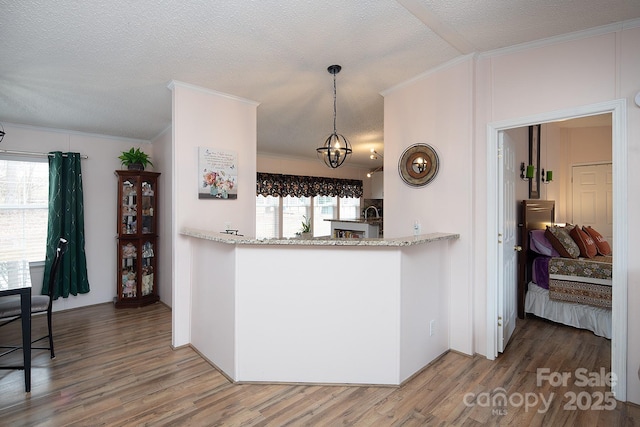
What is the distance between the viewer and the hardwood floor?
1977 millimetres

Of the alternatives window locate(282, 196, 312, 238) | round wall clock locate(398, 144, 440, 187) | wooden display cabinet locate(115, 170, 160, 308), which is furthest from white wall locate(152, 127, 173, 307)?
round wall clock locate(398, 144, 440, 187)

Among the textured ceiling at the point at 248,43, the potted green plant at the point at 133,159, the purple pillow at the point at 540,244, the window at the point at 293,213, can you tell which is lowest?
the purple pillow at the point at 540,244

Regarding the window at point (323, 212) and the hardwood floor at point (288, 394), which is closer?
the hardwood floor at point (288, 394)

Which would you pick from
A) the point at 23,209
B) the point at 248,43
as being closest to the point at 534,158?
the point at 248,43

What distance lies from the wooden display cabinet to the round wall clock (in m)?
3.49

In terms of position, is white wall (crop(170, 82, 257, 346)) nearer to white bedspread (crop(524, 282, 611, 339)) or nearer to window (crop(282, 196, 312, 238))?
window (crop(282, 196, 312, 238))

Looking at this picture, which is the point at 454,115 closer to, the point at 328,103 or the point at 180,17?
the point at 328,103

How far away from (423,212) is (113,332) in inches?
138

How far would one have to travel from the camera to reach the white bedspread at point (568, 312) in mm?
3125

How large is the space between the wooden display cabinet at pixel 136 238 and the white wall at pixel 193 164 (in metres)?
1.81

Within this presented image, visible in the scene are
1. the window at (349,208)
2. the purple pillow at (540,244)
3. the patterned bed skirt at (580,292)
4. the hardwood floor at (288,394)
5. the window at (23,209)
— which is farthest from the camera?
the window at (349,208)

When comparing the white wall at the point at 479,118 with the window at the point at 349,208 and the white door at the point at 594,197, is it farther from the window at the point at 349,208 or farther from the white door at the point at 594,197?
the window at the point at 349,208

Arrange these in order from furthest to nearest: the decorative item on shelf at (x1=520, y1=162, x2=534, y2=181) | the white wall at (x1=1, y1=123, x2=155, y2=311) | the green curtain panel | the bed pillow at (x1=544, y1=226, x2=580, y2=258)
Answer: the white wall at (x1=1, y1=123, x2=155, y2=311) < the green curtain panel < the decorative item on shelf at (x1=520, y1=162, x2=534, y2=181) < the bed pillow at (x1=544, y1=226, x2=580, y2=258)

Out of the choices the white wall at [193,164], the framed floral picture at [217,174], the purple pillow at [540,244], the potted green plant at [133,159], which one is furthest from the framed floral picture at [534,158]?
the potted green plant at [133,159]
